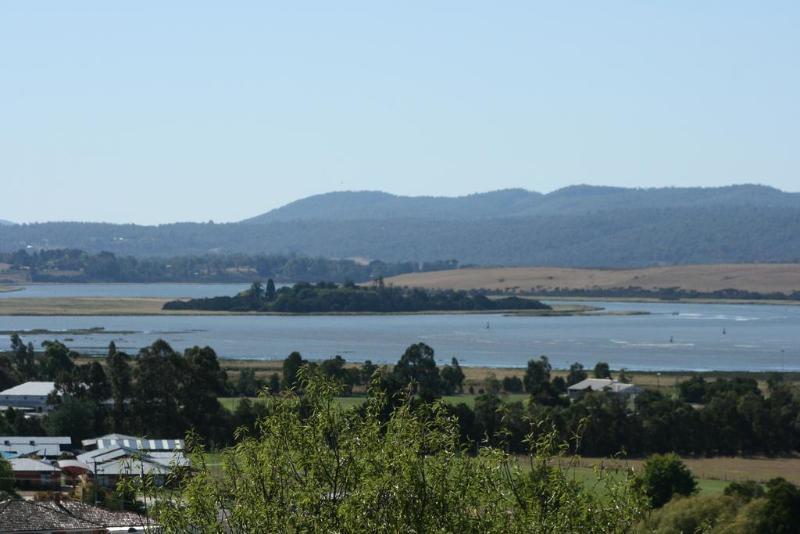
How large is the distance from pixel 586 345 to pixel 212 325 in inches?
1333

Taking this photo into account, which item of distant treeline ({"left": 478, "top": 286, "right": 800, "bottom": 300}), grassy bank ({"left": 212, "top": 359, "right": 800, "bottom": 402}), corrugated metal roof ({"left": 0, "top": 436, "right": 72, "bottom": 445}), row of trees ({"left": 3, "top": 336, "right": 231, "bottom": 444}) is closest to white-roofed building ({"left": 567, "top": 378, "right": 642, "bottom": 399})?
grassy bank ({"left": 212, "top": 359, "right": 800, "bottom": 402})

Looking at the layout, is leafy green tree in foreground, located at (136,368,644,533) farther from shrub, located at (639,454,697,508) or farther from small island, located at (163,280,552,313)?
small island, located at (163,280,552,313)

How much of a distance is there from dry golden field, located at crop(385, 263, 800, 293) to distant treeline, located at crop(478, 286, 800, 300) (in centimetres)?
143

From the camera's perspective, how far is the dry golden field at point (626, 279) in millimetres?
169875

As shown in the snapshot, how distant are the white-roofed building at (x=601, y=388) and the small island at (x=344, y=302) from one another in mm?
78359

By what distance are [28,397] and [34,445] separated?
10984mm

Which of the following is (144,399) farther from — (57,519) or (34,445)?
(57,519)

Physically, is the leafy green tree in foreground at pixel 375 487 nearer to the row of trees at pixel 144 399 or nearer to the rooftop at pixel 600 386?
the row of trees at pixel 144 399

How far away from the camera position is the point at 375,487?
37.4ft

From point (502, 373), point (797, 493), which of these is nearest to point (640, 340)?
point (502, 373)

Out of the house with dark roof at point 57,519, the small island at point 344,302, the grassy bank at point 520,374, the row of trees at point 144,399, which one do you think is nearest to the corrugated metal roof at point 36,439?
the row of trees at point 144,399

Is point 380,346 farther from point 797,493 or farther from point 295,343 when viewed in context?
point 797,493

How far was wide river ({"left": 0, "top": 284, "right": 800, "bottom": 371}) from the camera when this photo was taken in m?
75.1

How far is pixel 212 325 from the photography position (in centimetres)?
11088
